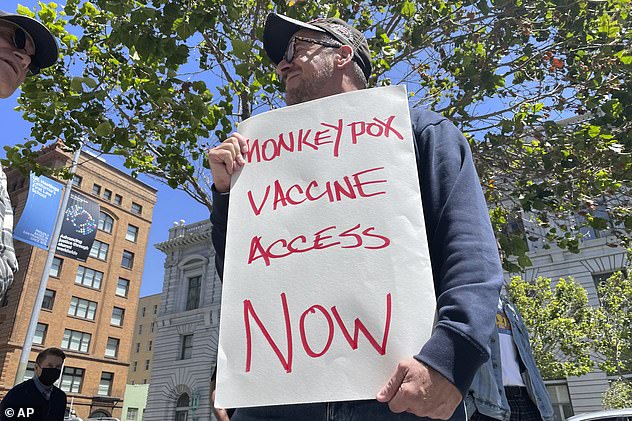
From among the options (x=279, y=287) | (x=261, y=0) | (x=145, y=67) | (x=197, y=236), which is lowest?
(x=279, y=287)

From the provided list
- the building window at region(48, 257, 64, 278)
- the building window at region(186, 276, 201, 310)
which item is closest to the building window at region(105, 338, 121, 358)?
the building window at region(48, 257, 64, 278)

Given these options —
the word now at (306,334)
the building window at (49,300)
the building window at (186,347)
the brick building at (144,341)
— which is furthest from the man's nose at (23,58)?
the brick building at (144,341)

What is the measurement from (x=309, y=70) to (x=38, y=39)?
127 cm

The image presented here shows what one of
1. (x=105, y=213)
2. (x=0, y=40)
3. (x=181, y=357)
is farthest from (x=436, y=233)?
(x=105, y=213)

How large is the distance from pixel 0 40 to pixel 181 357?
121 feet

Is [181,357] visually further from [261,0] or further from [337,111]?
[337,111]

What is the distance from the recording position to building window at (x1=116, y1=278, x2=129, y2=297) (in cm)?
4988

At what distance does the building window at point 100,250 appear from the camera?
48.3m

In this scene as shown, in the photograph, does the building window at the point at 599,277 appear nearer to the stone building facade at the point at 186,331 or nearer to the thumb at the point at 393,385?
the stone building facade at the point at 186,331

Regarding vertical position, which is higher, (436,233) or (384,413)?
(436,233)

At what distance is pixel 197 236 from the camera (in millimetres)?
38500

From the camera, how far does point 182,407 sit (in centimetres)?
3416

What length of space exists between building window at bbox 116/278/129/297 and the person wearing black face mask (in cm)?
4827

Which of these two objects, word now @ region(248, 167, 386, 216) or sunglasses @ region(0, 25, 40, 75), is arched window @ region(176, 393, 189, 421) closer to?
sunglasses @ region(0, 25, 40, 75)
